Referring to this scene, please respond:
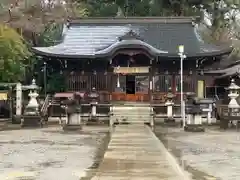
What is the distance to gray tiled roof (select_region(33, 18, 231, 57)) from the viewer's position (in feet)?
93.1

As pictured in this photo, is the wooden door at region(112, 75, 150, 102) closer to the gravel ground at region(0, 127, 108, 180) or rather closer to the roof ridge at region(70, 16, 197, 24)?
the roof ridge at region(70, 16, 197, 24)

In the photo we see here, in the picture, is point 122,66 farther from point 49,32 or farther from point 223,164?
point 223,164

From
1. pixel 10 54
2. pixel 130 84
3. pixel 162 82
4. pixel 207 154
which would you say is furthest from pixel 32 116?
pixel 207 154

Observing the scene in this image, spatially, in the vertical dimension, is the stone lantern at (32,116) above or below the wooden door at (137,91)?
below

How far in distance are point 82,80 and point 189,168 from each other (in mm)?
20188

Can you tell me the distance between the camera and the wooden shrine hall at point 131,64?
1109 inches

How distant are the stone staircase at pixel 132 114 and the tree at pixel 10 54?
7.54m

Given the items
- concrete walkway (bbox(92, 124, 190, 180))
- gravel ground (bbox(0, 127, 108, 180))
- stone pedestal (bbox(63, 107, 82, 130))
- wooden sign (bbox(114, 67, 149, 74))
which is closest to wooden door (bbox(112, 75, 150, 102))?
wooden sign (bbox(114, 67, 149, 74))

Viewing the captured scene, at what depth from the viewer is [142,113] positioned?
25.0 m

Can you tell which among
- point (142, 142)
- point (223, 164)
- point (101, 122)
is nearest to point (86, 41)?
point (101, 122)

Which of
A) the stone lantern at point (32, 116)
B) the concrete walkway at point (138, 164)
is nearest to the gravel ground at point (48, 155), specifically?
the concrete walkway at point (138, 164)

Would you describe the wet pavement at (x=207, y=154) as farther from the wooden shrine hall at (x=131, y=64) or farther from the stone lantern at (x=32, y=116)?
the wooden shrine hall at (x=131, y=64)

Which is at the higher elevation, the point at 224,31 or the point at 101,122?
the point at 224,31

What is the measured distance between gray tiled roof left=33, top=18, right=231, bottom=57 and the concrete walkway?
52.2ft
